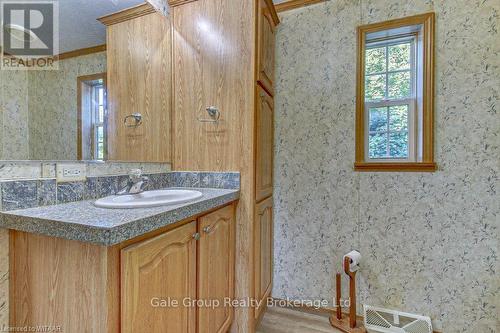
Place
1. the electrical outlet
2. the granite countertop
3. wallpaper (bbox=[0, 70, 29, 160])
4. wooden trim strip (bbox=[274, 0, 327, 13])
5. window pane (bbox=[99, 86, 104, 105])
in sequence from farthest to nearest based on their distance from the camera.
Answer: wooden trim strip (bbox=[274, 0, 327, 13])
window pane (bbox=[99, 86, 104, 105])
the electrical outlet
wallpaper (bbox=[0, 70, 29, 160])
the granite countertop

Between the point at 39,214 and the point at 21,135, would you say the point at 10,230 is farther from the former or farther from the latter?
the point at 21,135

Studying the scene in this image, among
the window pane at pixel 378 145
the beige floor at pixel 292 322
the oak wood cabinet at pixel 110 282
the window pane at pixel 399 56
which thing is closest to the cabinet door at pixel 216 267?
the oak wood cabinet at pixel 110 282

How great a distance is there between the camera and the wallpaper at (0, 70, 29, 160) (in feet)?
2.70

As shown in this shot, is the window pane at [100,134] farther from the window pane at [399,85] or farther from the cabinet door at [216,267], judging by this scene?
the window pane at [399,85]

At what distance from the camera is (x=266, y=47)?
1.67 m

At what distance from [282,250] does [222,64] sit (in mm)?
1466

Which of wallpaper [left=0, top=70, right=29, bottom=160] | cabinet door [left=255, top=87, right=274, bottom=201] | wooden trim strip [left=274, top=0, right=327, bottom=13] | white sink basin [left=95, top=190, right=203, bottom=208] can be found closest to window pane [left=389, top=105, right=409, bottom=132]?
cabinet door [left=255, top=87, right=274, bottom=201]

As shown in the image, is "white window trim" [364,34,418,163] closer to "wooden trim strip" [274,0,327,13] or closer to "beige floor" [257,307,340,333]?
"wooden trim strip" [274,0,327,13]

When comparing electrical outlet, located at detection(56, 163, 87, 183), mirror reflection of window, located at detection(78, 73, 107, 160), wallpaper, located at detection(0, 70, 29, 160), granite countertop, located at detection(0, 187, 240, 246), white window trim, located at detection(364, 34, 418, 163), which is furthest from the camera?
white window trim, located at detection(364, 34, 418, 163)

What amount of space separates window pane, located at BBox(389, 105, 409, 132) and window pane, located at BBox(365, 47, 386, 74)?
314 millimetres

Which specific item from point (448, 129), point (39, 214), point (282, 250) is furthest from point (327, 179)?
point (39, 214)

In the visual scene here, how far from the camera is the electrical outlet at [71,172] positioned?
0.96m

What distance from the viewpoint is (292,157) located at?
189 centimetres

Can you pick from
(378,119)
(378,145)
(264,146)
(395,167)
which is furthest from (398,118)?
(264,146)
